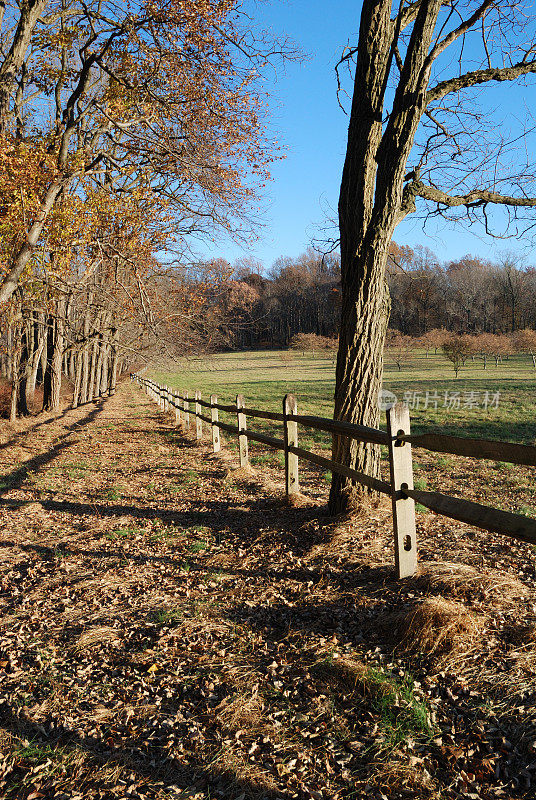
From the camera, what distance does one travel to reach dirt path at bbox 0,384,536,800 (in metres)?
2.67

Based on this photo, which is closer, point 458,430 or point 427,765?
point 427,765

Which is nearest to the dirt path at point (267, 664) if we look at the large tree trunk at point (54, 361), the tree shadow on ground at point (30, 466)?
the tree shadow on ground at point (30, 466)

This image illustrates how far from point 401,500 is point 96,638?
9.38 feet

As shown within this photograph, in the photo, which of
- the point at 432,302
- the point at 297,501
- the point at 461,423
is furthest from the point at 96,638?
the point at 432,302

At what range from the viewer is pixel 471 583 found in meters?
4.04

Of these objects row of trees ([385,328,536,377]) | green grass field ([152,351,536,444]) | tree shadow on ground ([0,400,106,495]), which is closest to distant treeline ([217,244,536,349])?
row of trees ([385,328,536,377])

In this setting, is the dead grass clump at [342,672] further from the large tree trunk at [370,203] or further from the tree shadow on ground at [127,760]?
the large tree trunk at [370,203]

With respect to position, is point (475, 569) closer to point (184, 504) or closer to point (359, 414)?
point (359, 414)

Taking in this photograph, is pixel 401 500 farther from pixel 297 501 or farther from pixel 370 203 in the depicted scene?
pixel 370 203

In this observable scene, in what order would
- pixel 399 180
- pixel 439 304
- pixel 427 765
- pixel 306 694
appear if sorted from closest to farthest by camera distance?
pixel 427 765
pixel 306 694
pixel 399 180
pixel 439 304

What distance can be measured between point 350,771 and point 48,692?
2160 mm

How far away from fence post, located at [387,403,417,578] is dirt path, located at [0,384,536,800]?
187mm

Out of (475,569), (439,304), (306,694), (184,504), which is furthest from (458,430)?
(439,304)

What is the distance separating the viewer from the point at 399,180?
224 inches
